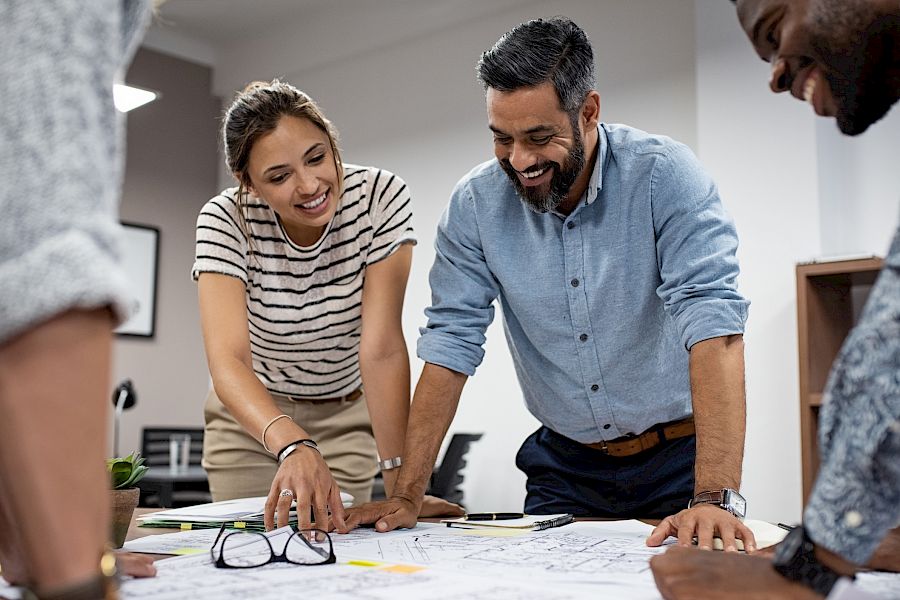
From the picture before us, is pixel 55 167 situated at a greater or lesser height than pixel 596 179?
lesser

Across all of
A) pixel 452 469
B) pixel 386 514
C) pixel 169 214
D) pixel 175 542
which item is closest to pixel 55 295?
pixel 175 542

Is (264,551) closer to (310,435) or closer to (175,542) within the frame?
(175,542)

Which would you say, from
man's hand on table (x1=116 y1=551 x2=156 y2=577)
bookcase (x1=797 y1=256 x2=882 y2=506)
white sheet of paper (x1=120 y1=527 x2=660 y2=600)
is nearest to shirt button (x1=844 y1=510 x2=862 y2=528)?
white sheet of paper (x1=120 y1=527 x2=660 y2=600)

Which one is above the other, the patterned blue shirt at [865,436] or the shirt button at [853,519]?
the patterned blue shirt at [865,436]

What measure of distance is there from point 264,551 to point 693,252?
933 mm

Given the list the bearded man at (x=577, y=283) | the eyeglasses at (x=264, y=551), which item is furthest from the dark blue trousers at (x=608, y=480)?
the eyeglasses at (x=264, y=551)

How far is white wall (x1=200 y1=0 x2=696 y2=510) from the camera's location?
13.4 feet

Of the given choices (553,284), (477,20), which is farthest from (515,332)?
(477,20)

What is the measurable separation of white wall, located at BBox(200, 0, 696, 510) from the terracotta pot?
3168mm

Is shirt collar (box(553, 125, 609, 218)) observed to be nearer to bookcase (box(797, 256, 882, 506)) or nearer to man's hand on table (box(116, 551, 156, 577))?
man's hand on table (box(116, 551, 156, 577))

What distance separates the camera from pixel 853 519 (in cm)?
70

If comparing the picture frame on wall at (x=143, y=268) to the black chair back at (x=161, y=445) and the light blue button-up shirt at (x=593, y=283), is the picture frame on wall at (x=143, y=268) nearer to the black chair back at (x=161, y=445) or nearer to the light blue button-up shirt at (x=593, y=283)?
the black chair back at (x=161, y=445)

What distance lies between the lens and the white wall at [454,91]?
409 centimetres

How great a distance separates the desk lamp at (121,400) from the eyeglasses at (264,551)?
3088 mm
